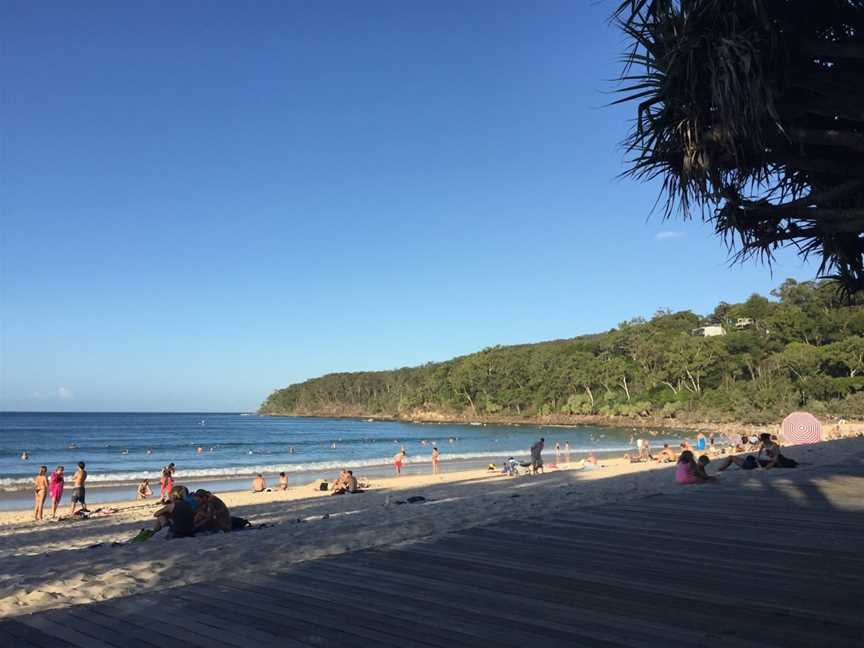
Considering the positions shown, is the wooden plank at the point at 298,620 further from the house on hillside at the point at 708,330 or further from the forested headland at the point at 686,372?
the house on hillside at the point at 708,330

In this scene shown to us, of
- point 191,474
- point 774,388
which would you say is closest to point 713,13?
point 191,474

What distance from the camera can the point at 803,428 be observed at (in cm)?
2477

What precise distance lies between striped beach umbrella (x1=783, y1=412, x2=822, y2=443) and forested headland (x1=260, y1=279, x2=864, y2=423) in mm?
13990

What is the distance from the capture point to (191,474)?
34.1 metres

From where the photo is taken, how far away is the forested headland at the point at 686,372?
213ft

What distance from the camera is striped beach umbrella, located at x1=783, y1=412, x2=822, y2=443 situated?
24359mm

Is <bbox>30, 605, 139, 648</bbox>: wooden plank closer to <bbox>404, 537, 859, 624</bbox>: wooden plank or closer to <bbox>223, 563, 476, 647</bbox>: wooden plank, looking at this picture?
<bbox>223, 563, 476, 647</bbox>: wooden plank

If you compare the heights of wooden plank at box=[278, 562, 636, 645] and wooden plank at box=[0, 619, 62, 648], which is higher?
wooden plank at box=[0, 619, 62, 648]

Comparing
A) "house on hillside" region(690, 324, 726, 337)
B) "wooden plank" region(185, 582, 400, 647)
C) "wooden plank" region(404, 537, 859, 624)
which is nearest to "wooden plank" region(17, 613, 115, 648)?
"wooden plank" region(185, 582, 400, 647)

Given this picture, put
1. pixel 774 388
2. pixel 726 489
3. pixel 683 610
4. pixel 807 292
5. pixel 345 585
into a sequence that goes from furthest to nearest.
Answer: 1. pixel 807 292
2. pixel 774 388
3. pixel 726 489
4. pixel 345 585
5. pixel 683 610

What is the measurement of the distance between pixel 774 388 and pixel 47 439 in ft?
243

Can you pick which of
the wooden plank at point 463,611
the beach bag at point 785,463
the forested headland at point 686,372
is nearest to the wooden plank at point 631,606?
the wooden plank at point 463,611

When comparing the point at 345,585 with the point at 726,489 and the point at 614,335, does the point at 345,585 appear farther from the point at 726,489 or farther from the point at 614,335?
the point at 614,335

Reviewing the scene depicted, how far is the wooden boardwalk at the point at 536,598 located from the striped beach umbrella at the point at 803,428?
21211 millimetres
